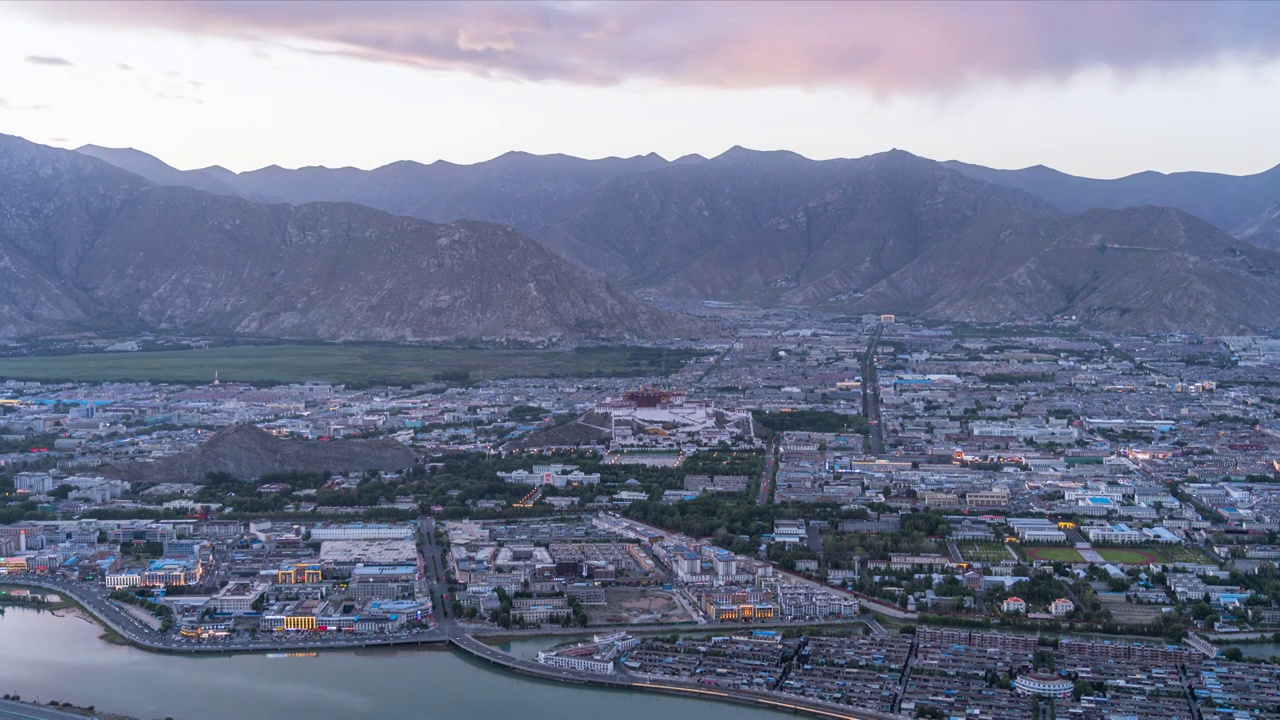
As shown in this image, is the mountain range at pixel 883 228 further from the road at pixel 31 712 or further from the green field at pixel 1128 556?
the road at pixel 31 712

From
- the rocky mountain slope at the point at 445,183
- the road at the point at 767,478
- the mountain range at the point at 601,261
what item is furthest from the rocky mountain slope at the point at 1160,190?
the road at the point at 767,478

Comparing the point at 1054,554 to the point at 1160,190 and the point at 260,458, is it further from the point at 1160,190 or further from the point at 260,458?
the point at 1160,190

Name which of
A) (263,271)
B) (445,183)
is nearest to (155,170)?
(445,183)

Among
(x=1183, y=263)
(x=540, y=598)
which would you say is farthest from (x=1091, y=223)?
(x=540, y=598)

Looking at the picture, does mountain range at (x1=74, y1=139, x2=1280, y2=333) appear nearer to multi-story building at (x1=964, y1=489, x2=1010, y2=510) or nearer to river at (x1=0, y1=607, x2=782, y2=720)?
multi-story building at (x1=964, y1=489, x2=1010, y2=510)

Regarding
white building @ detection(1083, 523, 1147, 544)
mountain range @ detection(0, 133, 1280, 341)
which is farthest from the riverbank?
mountain range @ detection(0, 133, 1280, 341)
